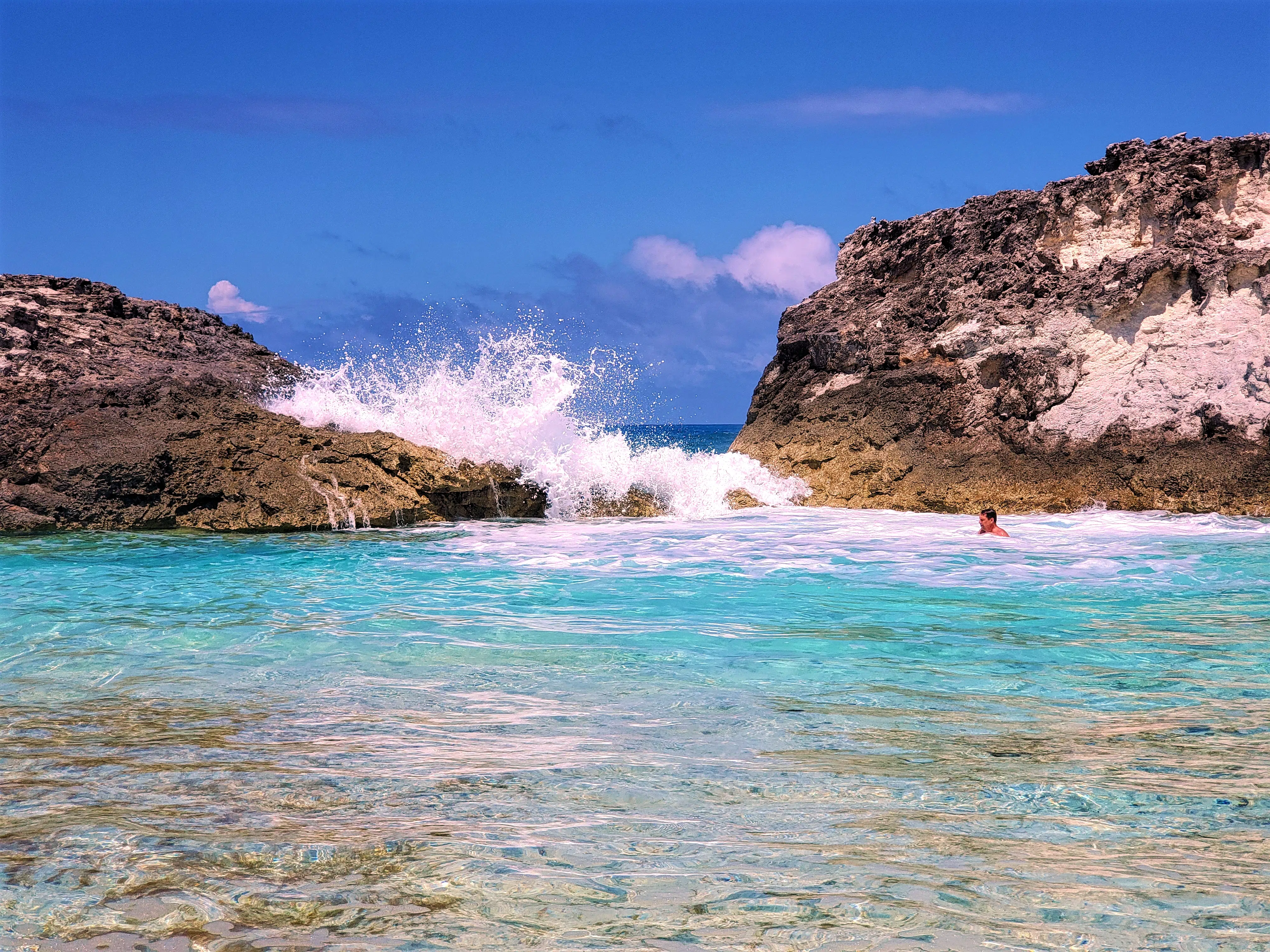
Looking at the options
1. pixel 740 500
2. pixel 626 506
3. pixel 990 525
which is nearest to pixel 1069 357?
pixel 990 525

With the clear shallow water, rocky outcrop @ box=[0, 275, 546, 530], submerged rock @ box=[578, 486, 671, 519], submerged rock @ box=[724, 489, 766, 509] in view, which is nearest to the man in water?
the clear shallow water

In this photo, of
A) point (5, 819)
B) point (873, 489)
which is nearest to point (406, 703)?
point (5, 819)

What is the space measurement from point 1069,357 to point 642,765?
11.3m

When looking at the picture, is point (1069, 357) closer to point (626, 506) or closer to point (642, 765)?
point (626, 506)

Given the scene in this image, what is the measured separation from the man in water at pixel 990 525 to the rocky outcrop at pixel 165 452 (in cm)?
515

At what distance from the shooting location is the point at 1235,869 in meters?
2.45

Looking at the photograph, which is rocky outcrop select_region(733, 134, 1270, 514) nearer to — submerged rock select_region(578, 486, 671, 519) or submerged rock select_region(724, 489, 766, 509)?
submerged rock select_region(724, 489, 766, 509)

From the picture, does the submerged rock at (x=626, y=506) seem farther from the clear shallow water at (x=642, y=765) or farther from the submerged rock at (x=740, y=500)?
the clear shallow water at (x=642, y=765)

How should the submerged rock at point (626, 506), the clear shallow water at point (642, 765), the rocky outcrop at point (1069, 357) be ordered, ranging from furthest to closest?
1. the submerged rock at point (626, 506)
2. the rocky outcrop at point (1069, 357)
3. the clear shallow water at point (642, 765)

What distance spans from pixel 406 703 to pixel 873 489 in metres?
10.00

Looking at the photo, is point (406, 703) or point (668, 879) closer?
point (668, 879)

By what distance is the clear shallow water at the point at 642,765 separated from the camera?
2252 mm

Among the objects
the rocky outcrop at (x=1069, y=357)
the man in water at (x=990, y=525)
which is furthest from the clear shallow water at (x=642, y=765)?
the rocky outcrop at (x=1069, y=357)

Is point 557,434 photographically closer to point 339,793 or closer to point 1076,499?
Answer: point 1076,499
